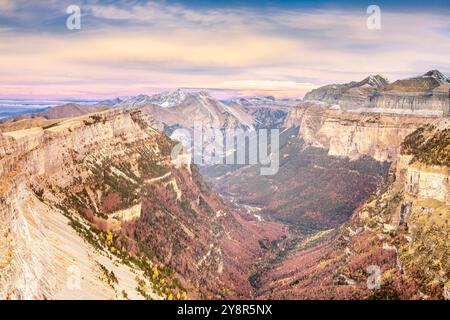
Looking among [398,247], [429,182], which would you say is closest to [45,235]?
[398,247]

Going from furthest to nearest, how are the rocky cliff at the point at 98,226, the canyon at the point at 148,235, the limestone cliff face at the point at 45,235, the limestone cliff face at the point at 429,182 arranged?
1. the limestone cliff face at the point at 429,182
2. the canyon at the point at 148,235
3. the rocky cliff at the point at 98,226
4. the limestone cliff face at the point at 45,235

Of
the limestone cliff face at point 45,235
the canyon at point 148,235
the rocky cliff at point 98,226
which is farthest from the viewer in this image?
the canyon at point 148,235

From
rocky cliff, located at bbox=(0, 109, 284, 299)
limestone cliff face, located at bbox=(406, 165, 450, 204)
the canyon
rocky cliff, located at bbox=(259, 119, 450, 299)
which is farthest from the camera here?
limestone cliff face, located at bbox=(406, 165, 450, 204)

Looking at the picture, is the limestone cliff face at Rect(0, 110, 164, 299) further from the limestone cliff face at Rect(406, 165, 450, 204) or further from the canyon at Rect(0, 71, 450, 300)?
the limestone cliff face at Rect(406, 165, 450, 204)

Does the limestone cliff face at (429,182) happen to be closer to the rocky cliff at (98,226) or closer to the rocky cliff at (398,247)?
the rocky cliff at (398,247)

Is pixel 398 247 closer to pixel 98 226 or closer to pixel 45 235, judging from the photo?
pixel 98 226

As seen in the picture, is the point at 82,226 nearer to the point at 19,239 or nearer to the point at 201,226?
the point at 19,239

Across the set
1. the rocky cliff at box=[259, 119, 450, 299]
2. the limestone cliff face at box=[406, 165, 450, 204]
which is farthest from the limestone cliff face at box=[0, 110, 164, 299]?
the limestone cliff face at box=[406, 165, 450, 204]

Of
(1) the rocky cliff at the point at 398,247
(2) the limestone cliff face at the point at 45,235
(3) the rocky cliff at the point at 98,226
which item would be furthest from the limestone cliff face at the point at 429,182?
(2) the limestone cliff face at the point at 45,235

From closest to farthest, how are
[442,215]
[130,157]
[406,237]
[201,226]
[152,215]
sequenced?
[442,215]
[406,237]
[152,215]
[130,157]
[201,226]

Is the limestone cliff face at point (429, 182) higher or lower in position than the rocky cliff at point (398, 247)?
higher

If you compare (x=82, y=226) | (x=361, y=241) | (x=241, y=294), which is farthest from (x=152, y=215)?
(x=361, y=241)
